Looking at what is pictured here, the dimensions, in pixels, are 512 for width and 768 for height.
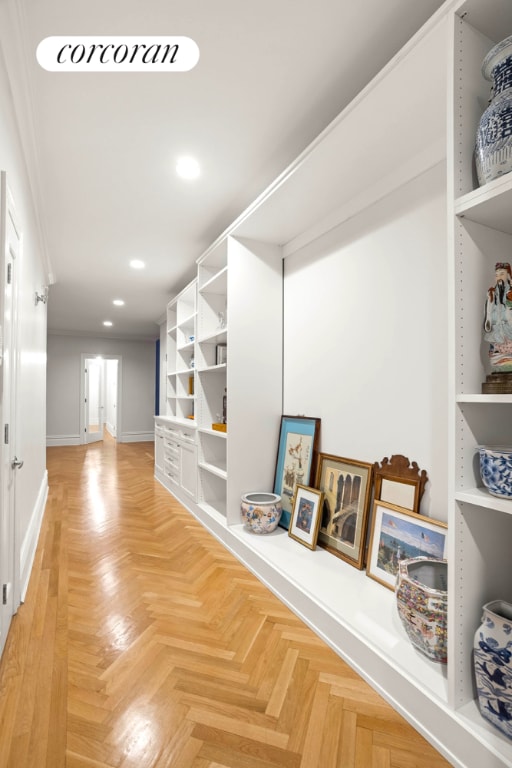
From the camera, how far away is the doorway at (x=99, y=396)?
9453 mm

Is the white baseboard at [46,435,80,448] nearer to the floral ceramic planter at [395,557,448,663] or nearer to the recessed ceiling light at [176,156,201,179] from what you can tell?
the recessed ceiling light at [176,156,201,179]

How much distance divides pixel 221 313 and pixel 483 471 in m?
3.06

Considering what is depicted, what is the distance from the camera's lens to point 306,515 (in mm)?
2643

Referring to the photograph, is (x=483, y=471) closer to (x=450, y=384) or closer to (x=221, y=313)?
(x=450, y=384)

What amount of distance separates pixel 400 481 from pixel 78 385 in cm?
883

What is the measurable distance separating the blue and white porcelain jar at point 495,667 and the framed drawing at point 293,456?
159cm

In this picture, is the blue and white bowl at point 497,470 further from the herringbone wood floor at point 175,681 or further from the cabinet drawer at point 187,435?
the cabinet drawer at point 187,435

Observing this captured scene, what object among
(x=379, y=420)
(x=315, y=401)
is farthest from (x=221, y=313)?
(x=379, y=420)

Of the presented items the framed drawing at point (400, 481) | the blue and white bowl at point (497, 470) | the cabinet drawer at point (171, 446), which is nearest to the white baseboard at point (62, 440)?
the cabinet drawer at point (171, 446)

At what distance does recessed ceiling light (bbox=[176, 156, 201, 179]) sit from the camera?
8.30 ft

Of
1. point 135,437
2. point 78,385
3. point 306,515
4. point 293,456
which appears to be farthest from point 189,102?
point 135,437

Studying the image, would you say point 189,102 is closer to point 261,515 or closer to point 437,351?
point 437,351

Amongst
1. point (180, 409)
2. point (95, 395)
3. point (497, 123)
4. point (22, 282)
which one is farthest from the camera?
point (95, 395)

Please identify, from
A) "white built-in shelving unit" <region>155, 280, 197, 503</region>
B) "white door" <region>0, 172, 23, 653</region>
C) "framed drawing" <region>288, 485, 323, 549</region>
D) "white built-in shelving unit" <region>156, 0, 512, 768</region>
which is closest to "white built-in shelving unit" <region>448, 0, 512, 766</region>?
"white built-in shelving unit" <region>156, 0, 512, 768</region>
